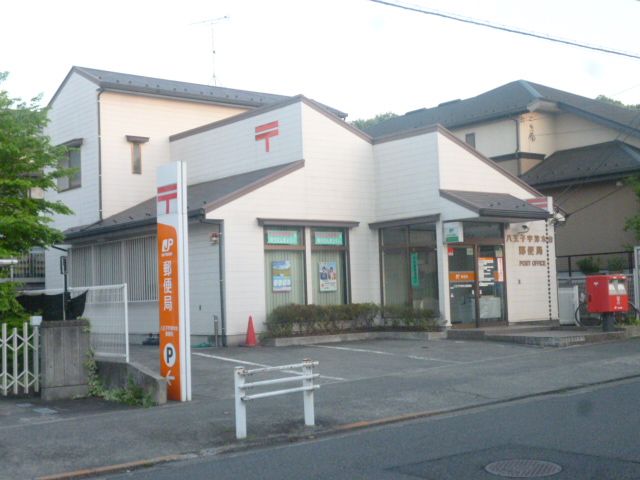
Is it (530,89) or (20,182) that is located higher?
(530,89)

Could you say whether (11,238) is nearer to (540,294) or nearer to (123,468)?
(123,468)

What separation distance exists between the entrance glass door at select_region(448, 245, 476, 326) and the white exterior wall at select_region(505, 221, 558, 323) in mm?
1275

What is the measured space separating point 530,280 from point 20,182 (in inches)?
572

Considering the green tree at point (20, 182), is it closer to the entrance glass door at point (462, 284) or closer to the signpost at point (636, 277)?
the entrance glass door at point (462, 284)

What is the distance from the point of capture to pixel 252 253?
2088 cm

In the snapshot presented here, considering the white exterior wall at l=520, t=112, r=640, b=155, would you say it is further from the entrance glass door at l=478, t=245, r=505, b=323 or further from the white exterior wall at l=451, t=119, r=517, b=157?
the entrance glass door at l=478, t=245, r=505, b=323

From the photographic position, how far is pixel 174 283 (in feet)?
43.4

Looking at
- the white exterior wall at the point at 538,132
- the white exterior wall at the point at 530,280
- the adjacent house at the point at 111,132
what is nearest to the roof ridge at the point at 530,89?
the white exterior wall at the point at 538,132

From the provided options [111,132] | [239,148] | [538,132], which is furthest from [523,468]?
[538,132]

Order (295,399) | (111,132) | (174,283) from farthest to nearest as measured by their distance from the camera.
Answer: (111,132) < (174,283) < (295,399)

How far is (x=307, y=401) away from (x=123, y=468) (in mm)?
2733

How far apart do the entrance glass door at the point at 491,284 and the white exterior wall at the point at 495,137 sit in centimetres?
1120

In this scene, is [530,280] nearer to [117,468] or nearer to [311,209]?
[311,209]

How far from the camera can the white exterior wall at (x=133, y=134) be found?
25406 millimetres
